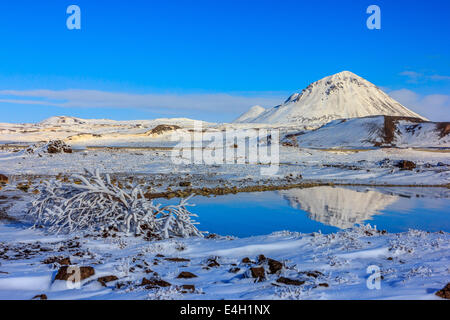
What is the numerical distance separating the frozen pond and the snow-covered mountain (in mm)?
137029

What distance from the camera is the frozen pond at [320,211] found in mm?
9688

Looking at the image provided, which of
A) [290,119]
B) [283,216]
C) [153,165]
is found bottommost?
[283,216]

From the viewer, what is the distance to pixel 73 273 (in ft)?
13.4

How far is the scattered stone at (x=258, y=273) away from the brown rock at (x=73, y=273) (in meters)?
1.91

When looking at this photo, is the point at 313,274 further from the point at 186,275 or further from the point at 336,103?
the point at 336,103

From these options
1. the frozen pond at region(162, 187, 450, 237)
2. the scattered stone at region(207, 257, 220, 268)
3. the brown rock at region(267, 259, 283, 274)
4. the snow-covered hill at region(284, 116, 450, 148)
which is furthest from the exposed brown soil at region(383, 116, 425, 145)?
the brown rock at region(267, 259, 283, 274)

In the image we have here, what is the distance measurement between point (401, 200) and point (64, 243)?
12.7 metres

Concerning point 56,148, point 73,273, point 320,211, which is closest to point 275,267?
point 73,273

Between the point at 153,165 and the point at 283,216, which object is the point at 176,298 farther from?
the point at 153,165

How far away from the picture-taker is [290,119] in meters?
159

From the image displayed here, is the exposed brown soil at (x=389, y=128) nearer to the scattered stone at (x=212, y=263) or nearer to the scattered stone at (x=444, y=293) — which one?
the scattered stone at (x=212, y=263)

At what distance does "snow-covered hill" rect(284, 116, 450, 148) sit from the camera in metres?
45.2

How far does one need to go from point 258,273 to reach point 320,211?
7.91 m
